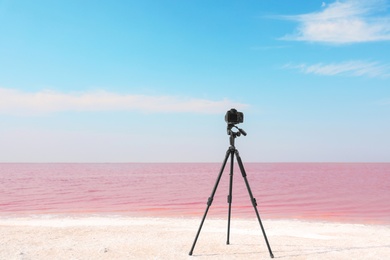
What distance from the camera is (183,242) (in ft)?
29.3

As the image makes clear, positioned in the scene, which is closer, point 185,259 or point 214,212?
point 185,259

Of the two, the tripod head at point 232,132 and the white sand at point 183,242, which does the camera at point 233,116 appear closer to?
the tripod head at point 232,132

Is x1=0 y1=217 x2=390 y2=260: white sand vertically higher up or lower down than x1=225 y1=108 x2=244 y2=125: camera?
→ lower down

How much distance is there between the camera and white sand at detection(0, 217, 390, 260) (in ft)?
25.7

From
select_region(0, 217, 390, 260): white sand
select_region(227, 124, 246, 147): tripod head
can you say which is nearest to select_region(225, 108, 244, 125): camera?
select_region(227, 124, 246, 147): tripod head

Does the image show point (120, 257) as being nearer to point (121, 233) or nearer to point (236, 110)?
point (121, 233)

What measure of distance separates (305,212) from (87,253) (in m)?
11.6

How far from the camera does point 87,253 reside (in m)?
7.91

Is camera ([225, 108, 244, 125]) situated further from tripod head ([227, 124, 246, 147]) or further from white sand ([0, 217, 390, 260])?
white sand ([0, 217, 390, 260])

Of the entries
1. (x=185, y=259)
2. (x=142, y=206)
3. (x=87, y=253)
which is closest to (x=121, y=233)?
(x=87, y=253)

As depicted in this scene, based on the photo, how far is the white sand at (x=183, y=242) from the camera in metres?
7.82

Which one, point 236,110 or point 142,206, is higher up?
point 236,110

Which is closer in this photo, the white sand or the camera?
the camera

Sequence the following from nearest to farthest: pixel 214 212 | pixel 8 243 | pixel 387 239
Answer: pixel 8 243
pixel 387 239
pixel 214 212
